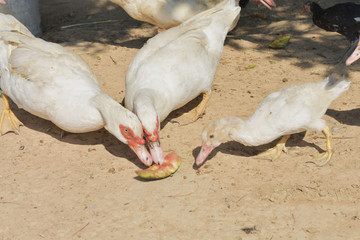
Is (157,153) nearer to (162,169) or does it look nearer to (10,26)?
(162,169)

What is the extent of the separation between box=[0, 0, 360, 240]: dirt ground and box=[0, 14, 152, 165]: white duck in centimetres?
33

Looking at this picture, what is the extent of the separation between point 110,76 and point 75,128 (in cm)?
172

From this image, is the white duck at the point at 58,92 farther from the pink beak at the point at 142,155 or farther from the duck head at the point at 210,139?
the duck head at the point at 210,139

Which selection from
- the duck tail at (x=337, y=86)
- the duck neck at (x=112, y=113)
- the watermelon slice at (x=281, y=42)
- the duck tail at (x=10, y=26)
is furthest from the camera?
the watermelon slice at (x=281, y=42)

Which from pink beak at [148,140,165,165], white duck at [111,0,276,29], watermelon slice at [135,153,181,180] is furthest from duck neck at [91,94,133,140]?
white duck at [111,0,276,29]

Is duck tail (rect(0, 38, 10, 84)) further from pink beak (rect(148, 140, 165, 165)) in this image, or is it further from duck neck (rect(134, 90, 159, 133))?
pink beak (rect(148, 140, 165, 165))

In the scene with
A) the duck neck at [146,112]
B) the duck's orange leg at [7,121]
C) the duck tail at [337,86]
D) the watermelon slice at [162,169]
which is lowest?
the duck's orange leg at [7,121]

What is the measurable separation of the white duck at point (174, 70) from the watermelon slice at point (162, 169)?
0.25 ft

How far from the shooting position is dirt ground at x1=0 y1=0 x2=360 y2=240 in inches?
144

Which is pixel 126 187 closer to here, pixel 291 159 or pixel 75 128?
pixel 75 128

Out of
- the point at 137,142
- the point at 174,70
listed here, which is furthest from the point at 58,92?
the point at 174,70

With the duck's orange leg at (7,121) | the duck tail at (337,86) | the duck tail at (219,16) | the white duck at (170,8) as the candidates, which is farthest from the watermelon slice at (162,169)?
the white duck at (170,8)

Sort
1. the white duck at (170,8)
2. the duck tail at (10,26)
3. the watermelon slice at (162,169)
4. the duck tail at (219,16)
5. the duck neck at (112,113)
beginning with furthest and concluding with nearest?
the white duck at (170,8) < the duck tail at (219,16) < the duck tail at (10,26) < the duck neck at (112,113) < the watermelon slice at (162,169)

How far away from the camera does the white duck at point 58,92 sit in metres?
4.38
